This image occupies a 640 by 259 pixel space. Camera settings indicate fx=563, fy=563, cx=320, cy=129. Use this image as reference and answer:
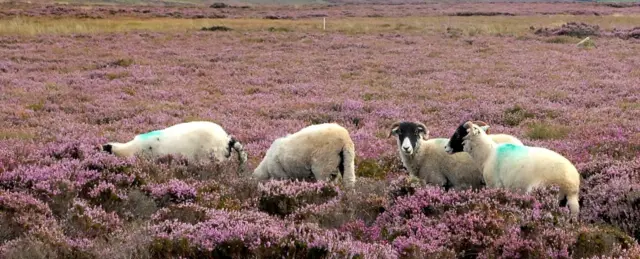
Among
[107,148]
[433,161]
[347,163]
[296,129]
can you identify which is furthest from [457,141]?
[107,148]

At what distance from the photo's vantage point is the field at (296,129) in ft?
20.1

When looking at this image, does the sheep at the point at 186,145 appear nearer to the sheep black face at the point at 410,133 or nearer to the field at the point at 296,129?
the field at the point at 296,129

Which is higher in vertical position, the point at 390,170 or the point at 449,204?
the point at 449,204

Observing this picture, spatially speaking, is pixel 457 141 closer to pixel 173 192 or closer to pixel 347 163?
pixel 347 163

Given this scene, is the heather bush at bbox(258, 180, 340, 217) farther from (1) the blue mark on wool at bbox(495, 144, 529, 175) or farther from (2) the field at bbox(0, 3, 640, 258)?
(1) the blue mark on wool at bbox(495, 144, 529, 175)

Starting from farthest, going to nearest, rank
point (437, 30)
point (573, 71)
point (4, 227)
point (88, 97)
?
point (437, 30) < point (573, 71) < point (88, 97) < point (4, 227)

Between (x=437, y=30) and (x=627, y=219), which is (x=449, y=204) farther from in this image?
(x=437, y=30)

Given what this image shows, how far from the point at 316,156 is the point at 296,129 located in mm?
5516

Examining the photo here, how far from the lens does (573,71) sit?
26125 millimetres

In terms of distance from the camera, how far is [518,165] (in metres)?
8.35

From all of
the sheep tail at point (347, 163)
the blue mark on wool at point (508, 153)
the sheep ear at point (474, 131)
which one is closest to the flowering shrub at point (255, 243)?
the sheep tail at point (347, 163)

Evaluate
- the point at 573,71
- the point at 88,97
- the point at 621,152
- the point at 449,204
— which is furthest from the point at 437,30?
the point at 449,204

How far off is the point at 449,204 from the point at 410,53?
91.4ft

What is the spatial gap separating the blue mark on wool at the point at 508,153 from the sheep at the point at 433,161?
2.25ft
